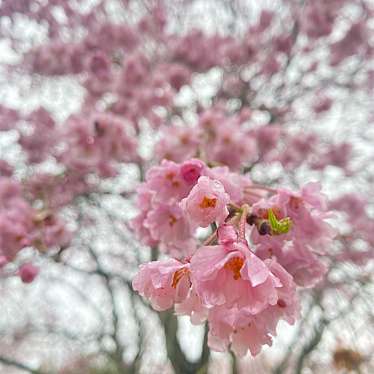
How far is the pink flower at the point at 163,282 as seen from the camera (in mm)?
1057

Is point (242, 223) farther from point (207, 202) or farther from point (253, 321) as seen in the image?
point (253, 321)

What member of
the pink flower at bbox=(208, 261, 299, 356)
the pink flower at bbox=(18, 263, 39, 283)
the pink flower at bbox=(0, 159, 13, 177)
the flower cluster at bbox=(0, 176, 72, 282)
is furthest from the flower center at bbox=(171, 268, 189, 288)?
the pink flower at bbox=(0, 159, 13, 177)

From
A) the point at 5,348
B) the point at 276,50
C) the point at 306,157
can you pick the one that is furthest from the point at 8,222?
the point at 5,348

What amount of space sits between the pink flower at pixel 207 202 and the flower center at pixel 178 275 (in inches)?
4.7

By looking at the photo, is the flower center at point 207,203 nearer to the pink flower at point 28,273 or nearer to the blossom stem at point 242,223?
the blossom stem at point 242,223

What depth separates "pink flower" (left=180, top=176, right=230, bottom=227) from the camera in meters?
1.08

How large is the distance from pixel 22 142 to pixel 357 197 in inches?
157

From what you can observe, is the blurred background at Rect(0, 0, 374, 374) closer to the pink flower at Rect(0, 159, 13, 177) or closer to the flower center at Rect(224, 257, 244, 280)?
the pink flower at Rect(0, 159, 13, 177)

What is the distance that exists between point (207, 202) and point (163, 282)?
205mm

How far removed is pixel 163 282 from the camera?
1.06 metres

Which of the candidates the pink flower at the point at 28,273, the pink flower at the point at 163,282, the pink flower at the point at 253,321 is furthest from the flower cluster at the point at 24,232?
the pink flower at the point at 253,321

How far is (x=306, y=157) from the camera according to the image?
5.62 metres

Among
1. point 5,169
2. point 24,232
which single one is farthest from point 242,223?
point 5,169

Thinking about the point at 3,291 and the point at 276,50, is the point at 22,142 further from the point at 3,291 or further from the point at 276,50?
the point at 3,291
